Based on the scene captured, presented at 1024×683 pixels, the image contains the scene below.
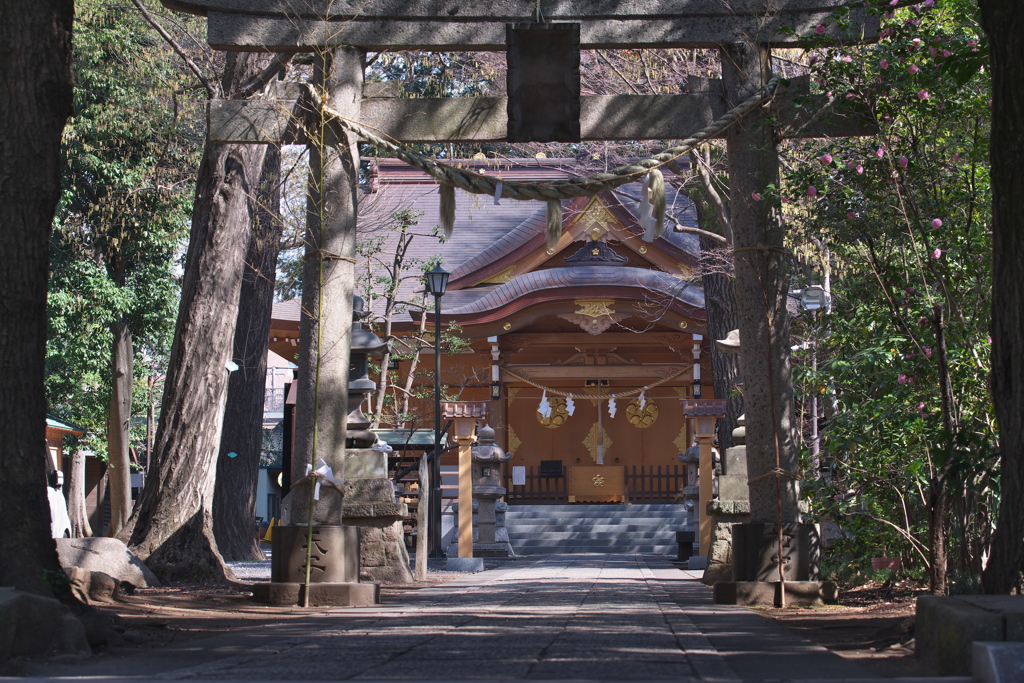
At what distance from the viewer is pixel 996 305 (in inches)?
183

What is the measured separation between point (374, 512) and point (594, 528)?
10.7m

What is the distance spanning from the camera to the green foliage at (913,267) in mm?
6773

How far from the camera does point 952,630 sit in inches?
153

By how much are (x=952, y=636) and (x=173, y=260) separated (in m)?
18.2

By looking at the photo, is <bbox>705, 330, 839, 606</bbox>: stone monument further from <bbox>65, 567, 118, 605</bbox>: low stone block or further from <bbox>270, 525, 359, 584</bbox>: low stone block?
<bbox>65, 567, 118, 605</bbox>: low stone block

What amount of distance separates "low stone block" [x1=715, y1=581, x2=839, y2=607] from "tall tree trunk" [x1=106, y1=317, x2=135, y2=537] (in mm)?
5863

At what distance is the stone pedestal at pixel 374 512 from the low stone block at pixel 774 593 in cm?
310

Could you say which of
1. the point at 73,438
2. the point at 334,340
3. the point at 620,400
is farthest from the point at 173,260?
the point at 334,340

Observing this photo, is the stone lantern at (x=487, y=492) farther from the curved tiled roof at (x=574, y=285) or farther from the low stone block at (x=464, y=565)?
the curved tiled roof at (x=574, y=285)

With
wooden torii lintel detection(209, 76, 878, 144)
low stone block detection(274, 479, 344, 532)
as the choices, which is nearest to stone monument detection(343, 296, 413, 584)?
low stone block detection(274, 479, 344, 532)

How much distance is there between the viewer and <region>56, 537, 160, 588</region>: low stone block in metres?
7.49

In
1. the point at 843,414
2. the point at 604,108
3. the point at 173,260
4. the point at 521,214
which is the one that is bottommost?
the point at 843,414

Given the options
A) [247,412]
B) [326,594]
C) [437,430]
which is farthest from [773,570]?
[247,412]

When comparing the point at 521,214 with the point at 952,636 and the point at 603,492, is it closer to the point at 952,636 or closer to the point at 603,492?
the point at 603,492
